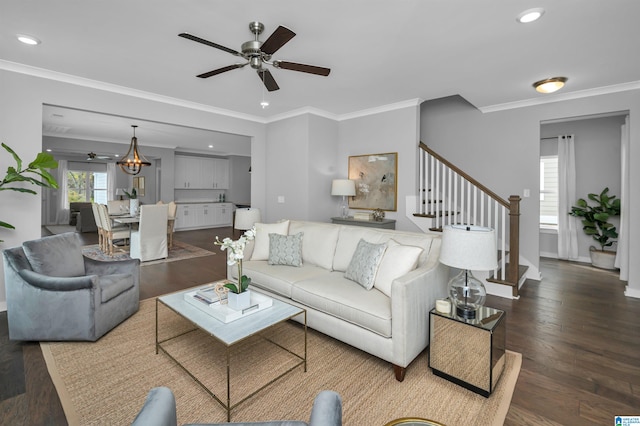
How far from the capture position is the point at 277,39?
2.04 meters

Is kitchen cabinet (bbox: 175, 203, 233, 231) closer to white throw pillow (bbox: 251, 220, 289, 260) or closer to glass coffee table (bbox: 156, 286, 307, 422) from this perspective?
white throw pillow (bbox: 251, 220, 289, 260)

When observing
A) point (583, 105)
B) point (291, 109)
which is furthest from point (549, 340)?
point (291, 109)

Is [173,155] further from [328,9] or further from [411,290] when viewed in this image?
[411,290]

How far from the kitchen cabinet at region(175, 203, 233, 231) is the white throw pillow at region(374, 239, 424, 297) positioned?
318 inches

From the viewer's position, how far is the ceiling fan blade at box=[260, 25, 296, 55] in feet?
6.28

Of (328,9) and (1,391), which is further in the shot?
(328,9)

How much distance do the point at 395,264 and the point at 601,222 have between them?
16.5 feet

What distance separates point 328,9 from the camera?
230cm

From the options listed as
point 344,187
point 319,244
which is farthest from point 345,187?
point 319,244

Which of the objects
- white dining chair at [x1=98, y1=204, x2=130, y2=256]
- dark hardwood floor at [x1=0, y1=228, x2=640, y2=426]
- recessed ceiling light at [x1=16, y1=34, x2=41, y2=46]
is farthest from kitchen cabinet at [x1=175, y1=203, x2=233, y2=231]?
recessed ceiling light at [x1=16, y1=34, x2=41, y2=46]

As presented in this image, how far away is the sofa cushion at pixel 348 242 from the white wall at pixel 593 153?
490 cm

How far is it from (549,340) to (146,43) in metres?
4.45

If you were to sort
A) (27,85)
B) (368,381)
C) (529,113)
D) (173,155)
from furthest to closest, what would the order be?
1. (173,155)
2. (529,113)
3. (27,85)
4. (368,381)

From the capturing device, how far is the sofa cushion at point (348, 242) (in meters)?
3.15
